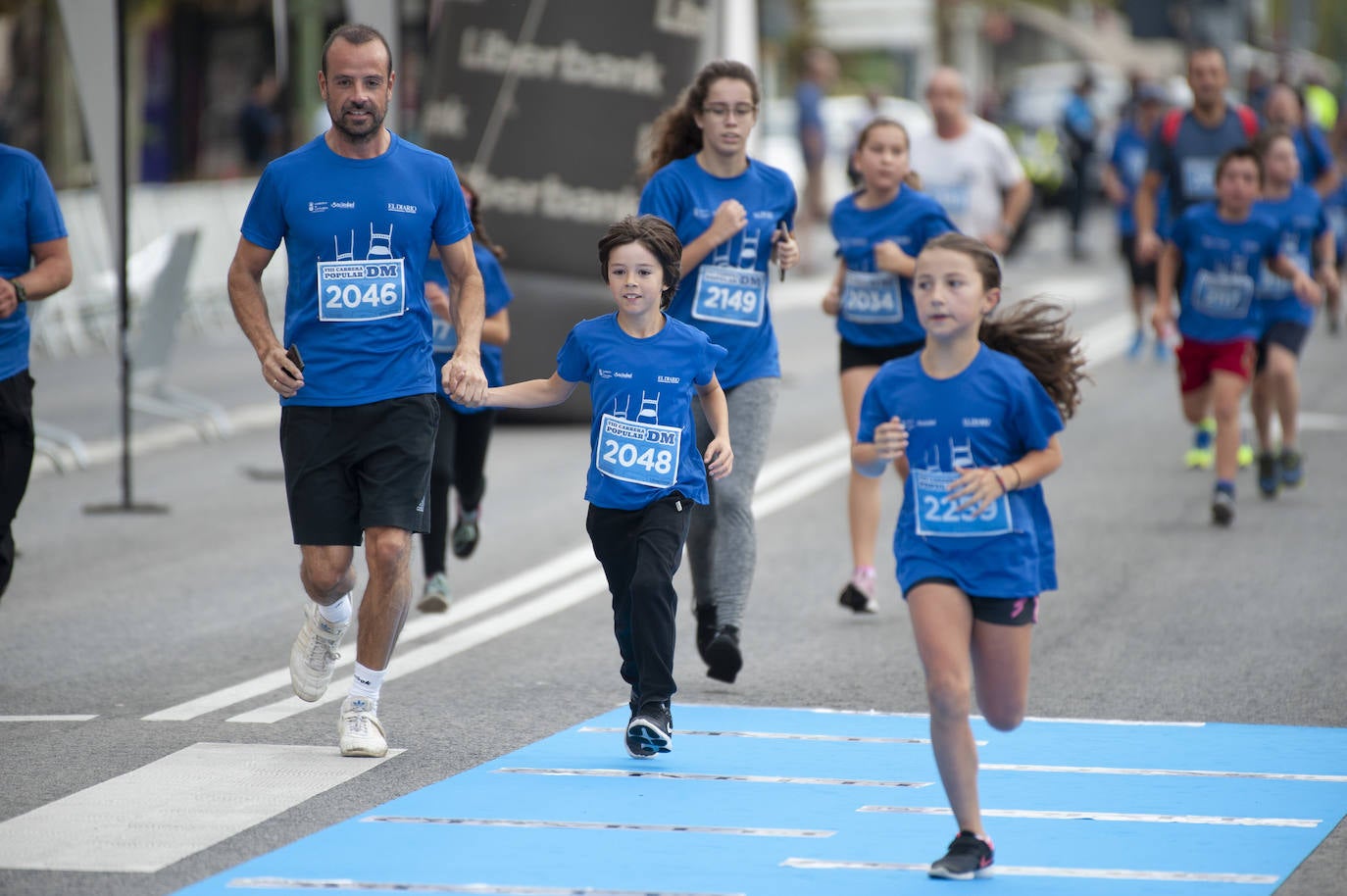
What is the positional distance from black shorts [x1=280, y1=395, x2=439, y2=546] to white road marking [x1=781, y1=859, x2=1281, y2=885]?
182cm

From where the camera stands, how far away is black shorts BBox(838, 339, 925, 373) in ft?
30.7

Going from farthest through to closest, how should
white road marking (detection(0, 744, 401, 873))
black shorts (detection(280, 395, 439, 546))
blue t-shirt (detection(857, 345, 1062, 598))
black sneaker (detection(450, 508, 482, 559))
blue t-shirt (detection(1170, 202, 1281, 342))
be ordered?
blue t-shirt (detection(1170, 202, 1281, 342)) < black sneaker (detection(450, 508, 482, 559)) < black shorts (detection(280, 395, 439, 546)) < white road marking (detection(0, 744, 401, 873)) < blue t-shirt (detection(857, 345, 1062, 598))

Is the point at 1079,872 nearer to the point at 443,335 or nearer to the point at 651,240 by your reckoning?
the point at 651,240

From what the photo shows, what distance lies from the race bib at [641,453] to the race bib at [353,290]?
765 mm

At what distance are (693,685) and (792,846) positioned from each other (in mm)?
2246

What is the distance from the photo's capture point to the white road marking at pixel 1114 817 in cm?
602

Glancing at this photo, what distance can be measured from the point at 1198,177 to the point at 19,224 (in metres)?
7.70

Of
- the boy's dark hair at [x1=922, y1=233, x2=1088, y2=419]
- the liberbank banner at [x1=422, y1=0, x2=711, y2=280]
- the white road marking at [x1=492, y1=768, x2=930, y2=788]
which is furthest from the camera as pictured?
the liberbank banner at [x1=422, y1=0, x2=711, y2=280]

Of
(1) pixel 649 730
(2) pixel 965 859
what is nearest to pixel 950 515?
(2) pixel 965 859

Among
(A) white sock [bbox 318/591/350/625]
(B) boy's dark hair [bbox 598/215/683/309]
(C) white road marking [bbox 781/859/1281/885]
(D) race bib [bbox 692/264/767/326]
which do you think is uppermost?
(B) boy's dark hair [bbox 598/215/683/309]

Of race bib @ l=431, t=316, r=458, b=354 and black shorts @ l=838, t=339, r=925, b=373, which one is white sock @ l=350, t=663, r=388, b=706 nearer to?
race bib @ l=431, t=316, r=458, b=354

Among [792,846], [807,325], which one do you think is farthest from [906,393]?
[807,325]

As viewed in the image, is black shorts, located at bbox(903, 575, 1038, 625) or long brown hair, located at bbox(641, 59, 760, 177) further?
long brown hair, located at bbox(641, 59, 760, 177)

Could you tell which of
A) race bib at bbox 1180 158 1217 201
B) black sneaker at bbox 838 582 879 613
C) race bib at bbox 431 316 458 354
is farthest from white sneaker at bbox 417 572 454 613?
race bib at bbox 1180 158 1217 201
